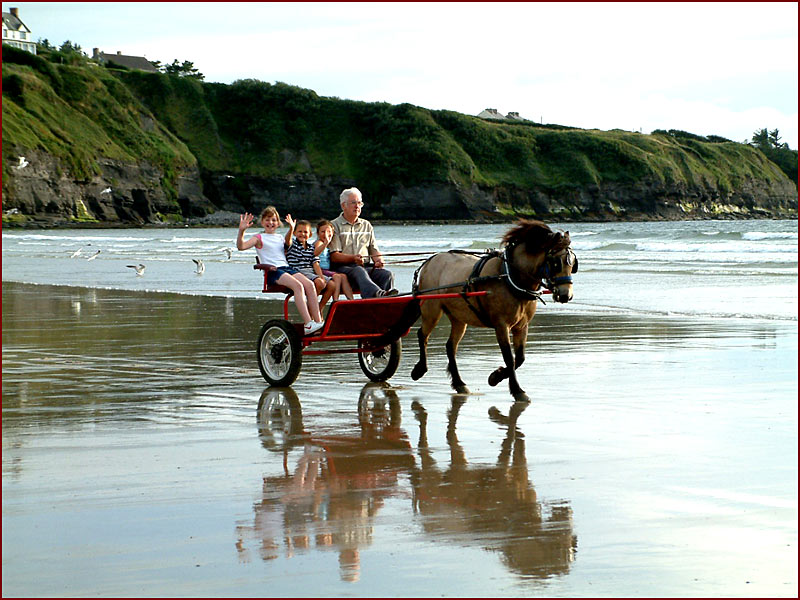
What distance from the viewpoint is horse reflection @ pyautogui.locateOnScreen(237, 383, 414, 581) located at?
5.21m

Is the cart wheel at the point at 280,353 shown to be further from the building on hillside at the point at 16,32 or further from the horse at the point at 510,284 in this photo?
the building on hillside at the point at 16,32

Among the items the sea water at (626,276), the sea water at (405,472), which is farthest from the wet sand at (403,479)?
the sea water at (626,276)

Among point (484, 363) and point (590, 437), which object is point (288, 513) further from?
point (484, 363)

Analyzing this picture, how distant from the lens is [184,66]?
18638 cm

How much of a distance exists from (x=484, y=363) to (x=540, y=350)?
1204 mm

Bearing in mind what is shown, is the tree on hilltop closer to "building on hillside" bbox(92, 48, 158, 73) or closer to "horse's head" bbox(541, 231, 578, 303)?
"building on hillside" bbox(92, 48, 158, 73)

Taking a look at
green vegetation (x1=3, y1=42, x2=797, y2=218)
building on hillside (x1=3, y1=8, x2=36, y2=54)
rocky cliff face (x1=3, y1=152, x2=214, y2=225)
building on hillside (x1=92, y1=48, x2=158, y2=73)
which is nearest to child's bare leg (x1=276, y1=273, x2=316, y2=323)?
rocky cliff face (x1=3, y1=152, x2=214, y2=225)

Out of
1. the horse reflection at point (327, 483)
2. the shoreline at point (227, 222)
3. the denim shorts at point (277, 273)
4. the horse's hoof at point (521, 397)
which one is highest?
the shoreline at point (227, 222)

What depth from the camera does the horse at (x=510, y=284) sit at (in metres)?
9.55

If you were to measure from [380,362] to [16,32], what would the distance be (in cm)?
17716

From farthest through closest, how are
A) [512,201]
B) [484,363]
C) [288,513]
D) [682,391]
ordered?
[512,201] → [484,363] → [682,391] → [288,513]

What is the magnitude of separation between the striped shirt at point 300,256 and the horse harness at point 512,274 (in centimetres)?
113

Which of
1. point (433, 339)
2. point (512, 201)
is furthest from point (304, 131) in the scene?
point (433, 339)

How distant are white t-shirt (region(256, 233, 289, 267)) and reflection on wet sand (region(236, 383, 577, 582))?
2.58 metres
